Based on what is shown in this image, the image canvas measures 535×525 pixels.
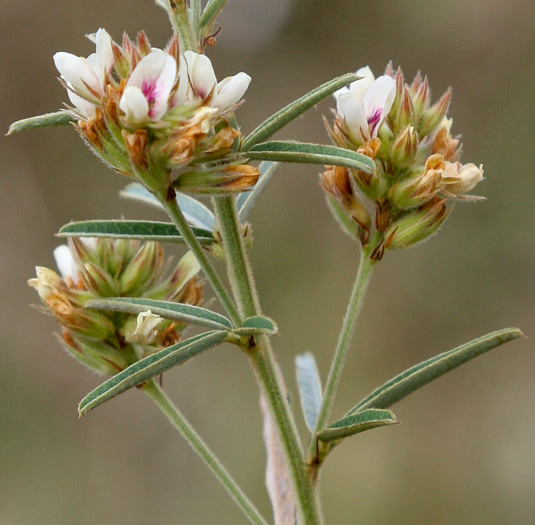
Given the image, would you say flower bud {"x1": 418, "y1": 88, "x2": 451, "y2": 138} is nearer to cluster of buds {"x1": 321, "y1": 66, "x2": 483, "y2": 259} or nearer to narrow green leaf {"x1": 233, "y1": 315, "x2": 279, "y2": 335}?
cluster of buds {"x1": 321, "y1": 66, "x2": 483, "y2": 259}

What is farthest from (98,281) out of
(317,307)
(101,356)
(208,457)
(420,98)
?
(317,307)

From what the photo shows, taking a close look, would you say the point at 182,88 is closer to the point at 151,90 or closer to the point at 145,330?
the point at 151,90

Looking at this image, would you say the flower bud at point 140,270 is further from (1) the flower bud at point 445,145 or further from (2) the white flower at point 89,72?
(1) the flower bud at point 445,145

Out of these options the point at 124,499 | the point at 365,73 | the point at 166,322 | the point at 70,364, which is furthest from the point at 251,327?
the point at 70,364

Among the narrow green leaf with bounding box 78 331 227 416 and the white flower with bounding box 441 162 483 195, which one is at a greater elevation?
the white flower with bounding box 441 162 483 195

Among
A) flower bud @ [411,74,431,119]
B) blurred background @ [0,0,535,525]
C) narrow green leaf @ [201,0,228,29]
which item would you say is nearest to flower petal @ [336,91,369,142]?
flower bud @ [411,74,431,119]

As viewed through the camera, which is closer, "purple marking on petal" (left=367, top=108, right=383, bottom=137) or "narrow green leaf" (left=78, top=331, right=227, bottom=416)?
"narrow green leaf" (left=78, top=331, right=227, bottom=416)
